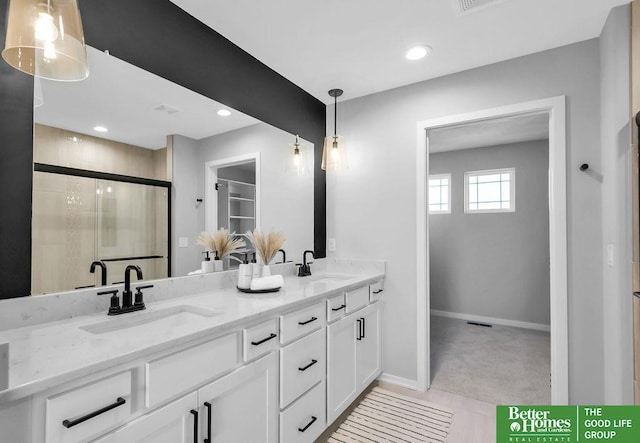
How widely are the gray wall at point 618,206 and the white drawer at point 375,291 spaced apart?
1.44m

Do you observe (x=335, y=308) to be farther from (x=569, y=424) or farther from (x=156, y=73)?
A: (x=156, y=73)

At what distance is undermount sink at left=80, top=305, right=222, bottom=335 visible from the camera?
50.7 inches

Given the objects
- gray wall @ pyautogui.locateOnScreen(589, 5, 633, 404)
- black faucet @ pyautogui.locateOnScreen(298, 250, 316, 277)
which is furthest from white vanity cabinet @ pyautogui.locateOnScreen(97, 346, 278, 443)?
gray wall @ pyautogui.locateOnScreen(589, 5, 633, 404)

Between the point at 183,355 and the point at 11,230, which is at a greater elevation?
the point at 11,230

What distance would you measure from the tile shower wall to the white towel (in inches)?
19.0

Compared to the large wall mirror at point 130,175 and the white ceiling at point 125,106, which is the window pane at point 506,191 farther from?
the white ceiling at point 125,106

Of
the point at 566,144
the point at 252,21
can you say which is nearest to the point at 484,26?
the point at 566,144

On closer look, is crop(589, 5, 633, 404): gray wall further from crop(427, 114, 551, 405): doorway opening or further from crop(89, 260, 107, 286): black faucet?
crop(89, 260, 107, 286): black faucet

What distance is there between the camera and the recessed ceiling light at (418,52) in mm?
2174

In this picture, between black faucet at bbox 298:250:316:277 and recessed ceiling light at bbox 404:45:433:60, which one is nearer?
recessed ceiling light at bbox 404:45:433:60

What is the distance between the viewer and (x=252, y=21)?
1.92 metres

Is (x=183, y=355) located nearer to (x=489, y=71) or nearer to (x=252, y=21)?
(x=252, y=21)

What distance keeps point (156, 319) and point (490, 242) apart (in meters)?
4.40

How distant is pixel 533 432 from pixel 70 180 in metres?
2.62
